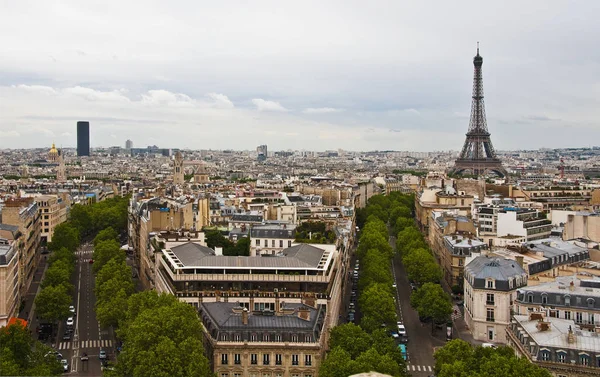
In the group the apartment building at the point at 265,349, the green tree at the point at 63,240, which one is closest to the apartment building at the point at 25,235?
the green tree at the point at 63,240

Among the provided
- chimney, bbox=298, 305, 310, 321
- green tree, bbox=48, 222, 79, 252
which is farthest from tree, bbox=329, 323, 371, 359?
green tree, bbox=48, 222, 79, 252

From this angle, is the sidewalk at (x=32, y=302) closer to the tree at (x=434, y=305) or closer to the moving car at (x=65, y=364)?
the moving car at (x=65, y=364)

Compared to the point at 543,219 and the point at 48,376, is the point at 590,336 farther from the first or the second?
the point at 543,219

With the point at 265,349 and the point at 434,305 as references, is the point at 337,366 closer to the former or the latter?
the point at 265,349

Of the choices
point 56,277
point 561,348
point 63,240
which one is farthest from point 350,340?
point 63,240

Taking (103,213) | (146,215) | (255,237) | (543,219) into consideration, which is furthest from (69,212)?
(543,219)
